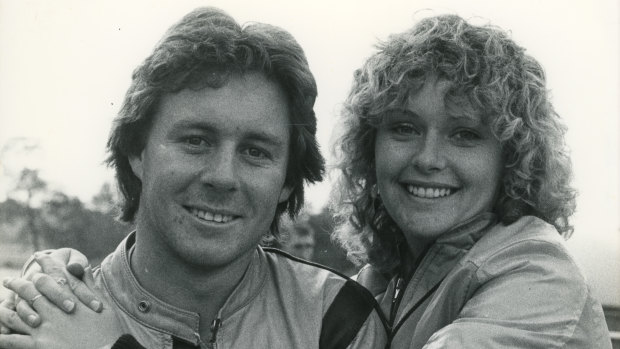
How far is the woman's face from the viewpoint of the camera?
3.09 metres

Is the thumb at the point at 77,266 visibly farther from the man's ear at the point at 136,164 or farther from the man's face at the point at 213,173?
the man's ear at the point at 136,164

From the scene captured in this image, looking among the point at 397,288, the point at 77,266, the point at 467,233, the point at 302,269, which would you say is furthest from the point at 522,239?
the point at 77,266

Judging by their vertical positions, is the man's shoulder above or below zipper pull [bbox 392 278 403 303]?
above

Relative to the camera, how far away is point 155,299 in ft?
8.57

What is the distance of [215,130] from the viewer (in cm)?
265

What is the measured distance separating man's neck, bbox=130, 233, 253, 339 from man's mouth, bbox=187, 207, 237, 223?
0.18 m

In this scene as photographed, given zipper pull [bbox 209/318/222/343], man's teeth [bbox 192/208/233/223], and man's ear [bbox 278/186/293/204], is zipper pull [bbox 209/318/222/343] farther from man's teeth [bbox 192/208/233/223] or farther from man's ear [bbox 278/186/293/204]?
man's ear [bbox 278/186/293/204]

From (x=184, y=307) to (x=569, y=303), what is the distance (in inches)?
53.7

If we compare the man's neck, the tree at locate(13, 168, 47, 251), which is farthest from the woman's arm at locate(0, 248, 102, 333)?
the tree at locate(13, 168, 47, 251)

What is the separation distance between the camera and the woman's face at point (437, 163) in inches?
122

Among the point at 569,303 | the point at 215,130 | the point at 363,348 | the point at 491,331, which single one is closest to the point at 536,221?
the point at 569,303

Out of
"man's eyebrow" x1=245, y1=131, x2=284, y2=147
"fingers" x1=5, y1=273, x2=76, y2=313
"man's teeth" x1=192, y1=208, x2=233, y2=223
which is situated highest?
"man's eyebrow" x1=245, y1=131, x2=284, y2=147

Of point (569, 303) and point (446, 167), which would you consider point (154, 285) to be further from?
point (569, 303)

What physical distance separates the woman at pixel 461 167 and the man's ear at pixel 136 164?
104 cm
